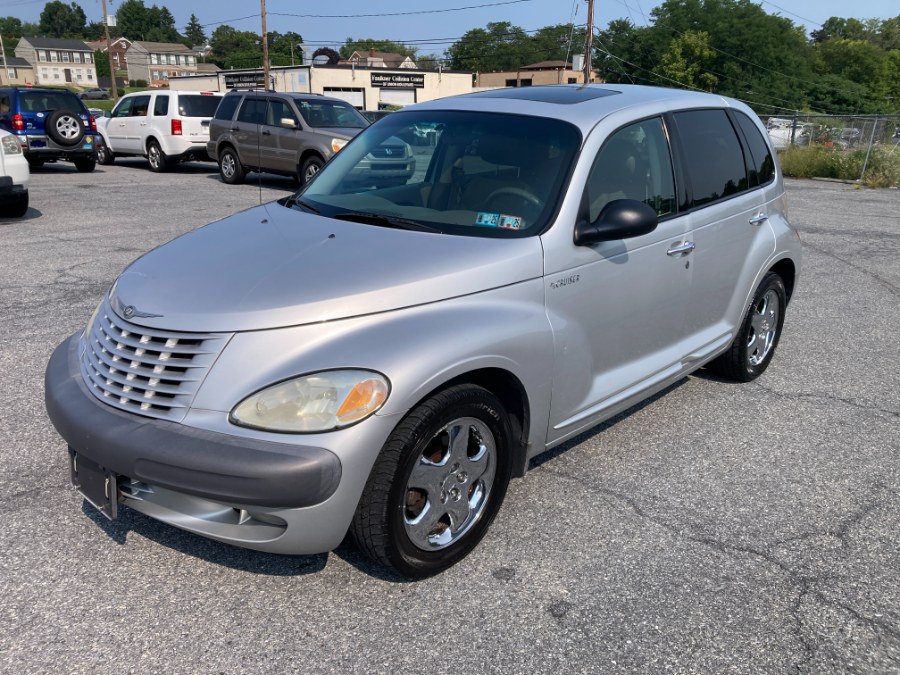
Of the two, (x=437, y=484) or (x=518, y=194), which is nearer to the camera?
(x=437, y=484)

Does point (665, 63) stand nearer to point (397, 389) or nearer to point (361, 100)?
point (361, 100)

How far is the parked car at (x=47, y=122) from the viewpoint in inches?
634

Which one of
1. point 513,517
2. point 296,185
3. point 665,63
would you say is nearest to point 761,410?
point 513,517

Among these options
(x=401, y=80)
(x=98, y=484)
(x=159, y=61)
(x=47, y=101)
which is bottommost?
(x=98, y=484)

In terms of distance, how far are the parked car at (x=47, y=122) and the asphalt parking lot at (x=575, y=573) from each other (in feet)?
43.3

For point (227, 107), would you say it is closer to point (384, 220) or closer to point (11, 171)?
point (11, 171)

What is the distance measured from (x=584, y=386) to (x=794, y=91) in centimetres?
9424

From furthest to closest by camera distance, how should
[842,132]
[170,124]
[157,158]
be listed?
[842,132] → [157,158] → [170,124]

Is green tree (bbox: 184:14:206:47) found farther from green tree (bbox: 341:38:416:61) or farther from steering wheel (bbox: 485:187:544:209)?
steering wheel (bbox: 485:187:544:209)

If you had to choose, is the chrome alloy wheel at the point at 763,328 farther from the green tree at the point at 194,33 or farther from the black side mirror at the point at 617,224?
the green tree at the point at 194,33

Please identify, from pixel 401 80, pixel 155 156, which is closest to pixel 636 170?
pixel 155 156

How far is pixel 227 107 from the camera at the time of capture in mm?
16344

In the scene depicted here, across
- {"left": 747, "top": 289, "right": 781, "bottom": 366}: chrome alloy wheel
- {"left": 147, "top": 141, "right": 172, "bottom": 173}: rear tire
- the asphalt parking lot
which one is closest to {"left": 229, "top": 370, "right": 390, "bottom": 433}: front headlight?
the asphalt parking lot

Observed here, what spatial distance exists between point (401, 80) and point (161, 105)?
4628cm
